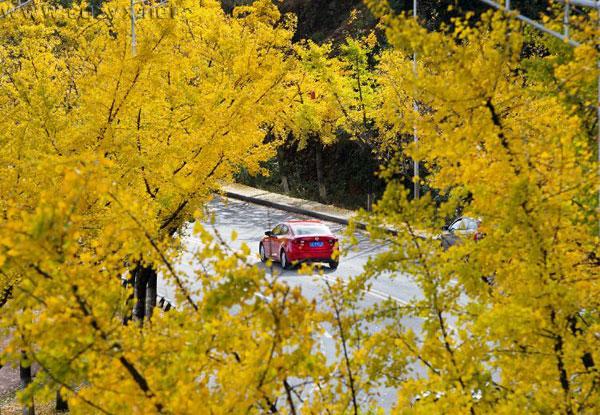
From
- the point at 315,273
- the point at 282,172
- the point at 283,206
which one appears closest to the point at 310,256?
the point at 315,273

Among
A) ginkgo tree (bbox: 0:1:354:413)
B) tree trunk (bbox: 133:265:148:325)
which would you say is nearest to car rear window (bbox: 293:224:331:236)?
ginkgo tree (bbox: 0:1:354:413)

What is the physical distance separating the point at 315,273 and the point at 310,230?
3396 mm

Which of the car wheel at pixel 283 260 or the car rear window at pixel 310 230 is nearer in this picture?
the car wheel at pixel 283 260

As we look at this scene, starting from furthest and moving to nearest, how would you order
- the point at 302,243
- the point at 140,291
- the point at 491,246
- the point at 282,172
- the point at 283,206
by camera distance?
the point at 282,172 < the point at 283,206 < the point at 302,243 < the point at 140,291 < the point at 491,246

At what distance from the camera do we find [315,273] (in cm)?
1934

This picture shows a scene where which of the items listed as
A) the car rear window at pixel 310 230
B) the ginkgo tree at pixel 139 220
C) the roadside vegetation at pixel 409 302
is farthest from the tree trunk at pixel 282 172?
the roadside vegetation at pixel 409 302

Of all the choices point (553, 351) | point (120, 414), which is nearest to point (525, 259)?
point (553, 351)

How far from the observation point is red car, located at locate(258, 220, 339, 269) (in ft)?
72.8

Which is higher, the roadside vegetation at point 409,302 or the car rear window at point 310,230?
the roadside vegetation at point 409,302

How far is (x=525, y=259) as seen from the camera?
6309 mm

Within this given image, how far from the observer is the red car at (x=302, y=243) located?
72.8 ft

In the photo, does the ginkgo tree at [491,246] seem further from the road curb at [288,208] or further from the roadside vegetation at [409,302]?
the road curb at [288,208]

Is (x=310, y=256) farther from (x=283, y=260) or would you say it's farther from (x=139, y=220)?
(x=139, y=220)

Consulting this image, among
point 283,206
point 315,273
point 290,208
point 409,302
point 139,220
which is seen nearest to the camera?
point 139,220
